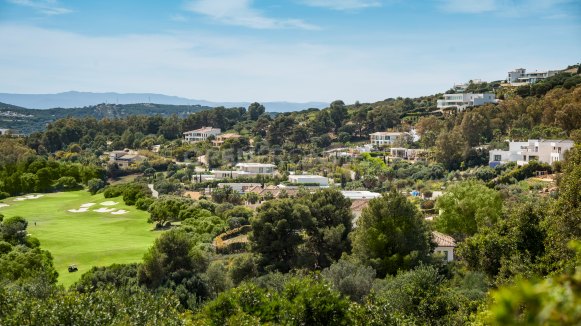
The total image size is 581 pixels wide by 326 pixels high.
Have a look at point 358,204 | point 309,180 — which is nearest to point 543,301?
point 358,204

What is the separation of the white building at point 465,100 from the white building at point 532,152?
28.1 m

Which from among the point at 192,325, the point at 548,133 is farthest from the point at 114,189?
the point at 192,325

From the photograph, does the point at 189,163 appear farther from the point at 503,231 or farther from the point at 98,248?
the point at 503,231

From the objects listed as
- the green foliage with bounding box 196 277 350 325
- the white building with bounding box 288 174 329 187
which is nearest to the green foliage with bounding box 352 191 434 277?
the green foliage with bounding box 196 277 350 325

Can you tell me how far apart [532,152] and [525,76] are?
64677 mm

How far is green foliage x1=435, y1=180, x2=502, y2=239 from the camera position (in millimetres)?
32094

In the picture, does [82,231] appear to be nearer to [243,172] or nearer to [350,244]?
[350,244]

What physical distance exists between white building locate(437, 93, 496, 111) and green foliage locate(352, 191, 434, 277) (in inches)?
2573

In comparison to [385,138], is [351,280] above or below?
below

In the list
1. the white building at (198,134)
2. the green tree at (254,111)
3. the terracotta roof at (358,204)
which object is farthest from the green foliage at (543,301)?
the green tree at (254,111)

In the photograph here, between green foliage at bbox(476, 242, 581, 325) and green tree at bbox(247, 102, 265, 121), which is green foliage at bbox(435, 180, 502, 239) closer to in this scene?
green foliage at bbox(476, 242, 581, 325)

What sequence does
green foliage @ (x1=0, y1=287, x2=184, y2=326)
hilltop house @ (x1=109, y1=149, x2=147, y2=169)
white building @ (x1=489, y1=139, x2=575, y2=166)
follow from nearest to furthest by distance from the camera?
green foliage @ (x1=0, y1=287, x2=184, y2=326) → white building @ (x1=489, y1=139, x2=575, y2=166) → hilltop house @ (x1=109, y1=149, x2=147, y2=169)

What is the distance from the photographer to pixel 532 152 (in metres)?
56.8

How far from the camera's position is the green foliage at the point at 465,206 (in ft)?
105
